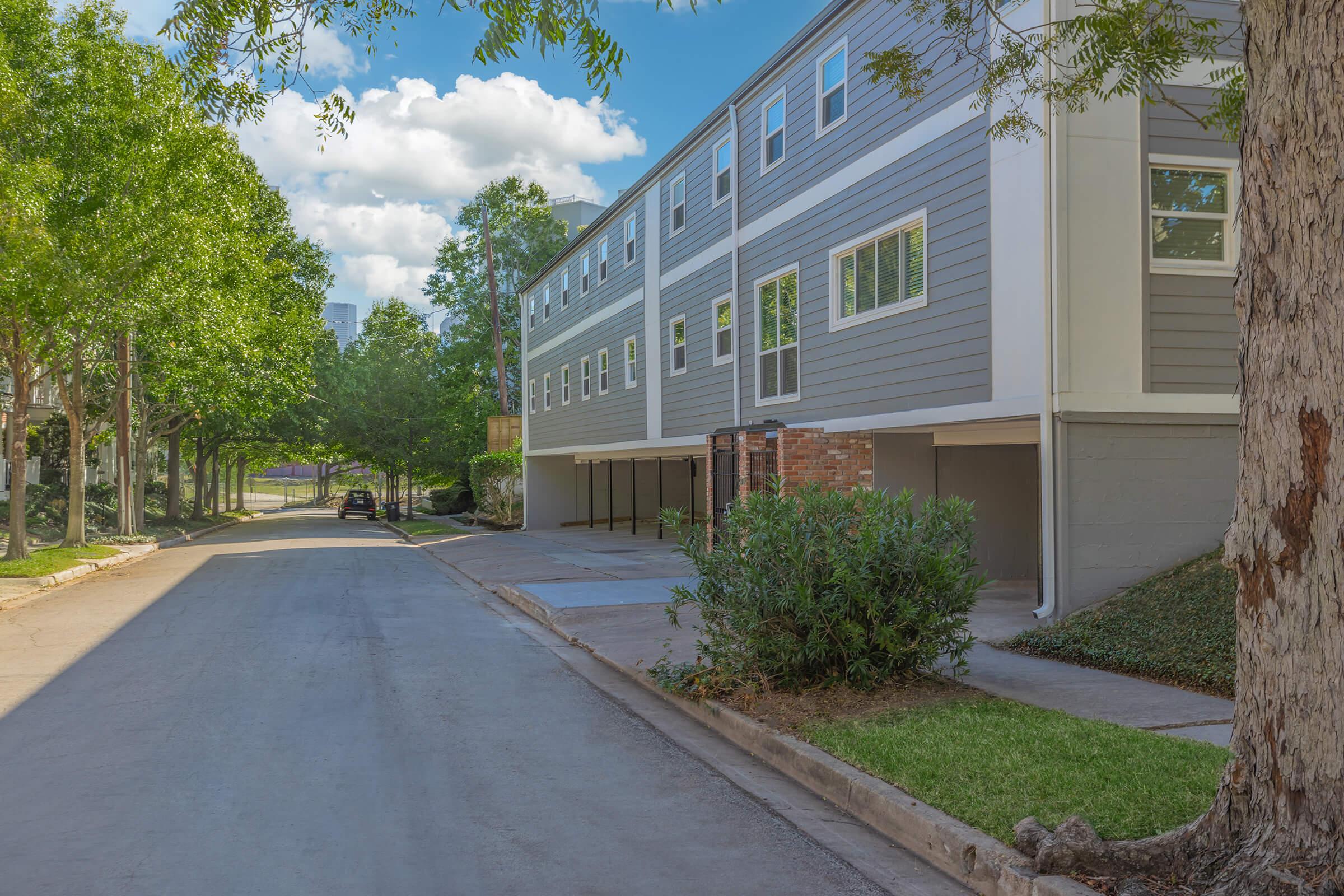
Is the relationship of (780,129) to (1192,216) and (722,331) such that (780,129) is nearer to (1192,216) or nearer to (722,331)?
(722,331)

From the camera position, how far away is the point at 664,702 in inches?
327

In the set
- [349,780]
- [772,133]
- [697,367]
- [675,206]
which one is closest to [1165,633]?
[349,780]

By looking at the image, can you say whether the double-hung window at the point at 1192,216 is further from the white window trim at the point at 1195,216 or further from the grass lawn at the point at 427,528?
the grass lawn at the point at 427,528

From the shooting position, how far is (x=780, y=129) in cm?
1722

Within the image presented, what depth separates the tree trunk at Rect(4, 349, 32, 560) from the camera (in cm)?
1934

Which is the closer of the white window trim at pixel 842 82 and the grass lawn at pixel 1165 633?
the grass lawn at pixel 1165 633

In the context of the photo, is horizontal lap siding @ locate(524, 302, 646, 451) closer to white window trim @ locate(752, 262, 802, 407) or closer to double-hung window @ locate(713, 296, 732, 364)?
Result: double-hung window @ locate(713, 296, 732, 364)

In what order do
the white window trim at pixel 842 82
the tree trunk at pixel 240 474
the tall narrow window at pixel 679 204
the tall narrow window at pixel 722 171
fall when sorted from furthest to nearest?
the tree trunk at pixel 240 474
the tall narrow window at pixel 679 204
the tall narrow window at pixel 722 171
the white window trim at pixel 842 82

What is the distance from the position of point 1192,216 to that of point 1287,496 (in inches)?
333

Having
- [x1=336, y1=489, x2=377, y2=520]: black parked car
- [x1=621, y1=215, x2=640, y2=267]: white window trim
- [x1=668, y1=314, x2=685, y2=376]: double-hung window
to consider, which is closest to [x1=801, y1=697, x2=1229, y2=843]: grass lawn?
[x1=668, y1=314, x2=685, y2=376]: double-hung window

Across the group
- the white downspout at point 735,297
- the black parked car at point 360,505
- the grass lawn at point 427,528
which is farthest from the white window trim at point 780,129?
the black parked car at point 360,505

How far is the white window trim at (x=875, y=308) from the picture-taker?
12.9m

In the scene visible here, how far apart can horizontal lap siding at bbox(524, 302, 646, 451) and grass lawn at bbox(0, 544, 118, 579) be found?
11.6 meters

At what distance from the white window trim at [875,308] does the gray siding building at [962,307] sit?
0.04 m
